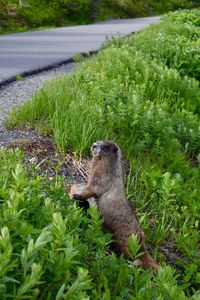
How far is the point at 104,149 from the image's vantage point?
4.05 metres

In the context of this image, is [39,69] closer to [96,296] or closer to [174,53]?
[174,53]

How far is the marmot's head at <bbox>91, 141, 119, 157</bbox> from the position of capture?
4035 millimetres

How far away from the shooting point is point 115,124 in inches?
237

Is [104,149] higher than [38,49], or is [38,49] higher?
[104,149]

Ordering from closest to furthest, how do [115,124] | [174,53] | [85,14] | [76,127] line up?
1. [76,127]
2. [115,124]
3. [174,53]
4. [85,14]

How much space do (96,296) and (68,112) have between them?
2.95 metres

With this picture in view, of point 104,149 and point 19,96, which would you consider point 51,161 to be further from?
point 19,96

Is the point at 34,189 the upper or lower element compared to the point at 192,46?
upper

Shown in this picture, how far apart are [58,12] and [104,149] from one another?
77.3 feet

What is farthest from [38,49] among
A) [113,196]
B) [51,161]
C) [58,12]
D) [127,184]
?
[58,12]

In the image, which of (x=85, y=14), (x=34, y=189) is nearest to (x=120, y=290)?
(x=34, y=189)

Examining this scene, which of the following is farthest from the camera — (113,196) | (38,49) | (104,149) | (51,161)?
(38,49)

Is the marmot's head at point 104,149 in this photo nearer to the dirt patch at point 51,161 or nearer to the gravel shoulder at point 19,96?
the dirt patch at point 51,161

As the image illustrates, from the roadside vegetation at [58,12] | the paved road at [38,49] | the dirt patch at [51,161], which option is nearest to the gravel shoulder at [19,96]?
the dirt patch at [51,161]
